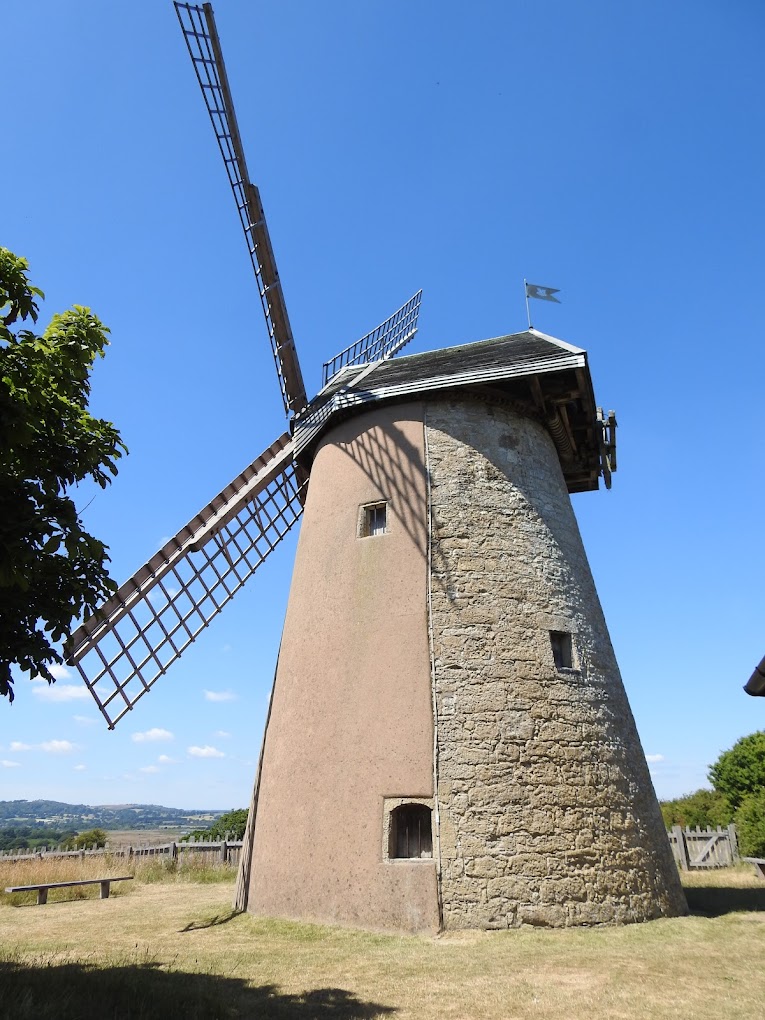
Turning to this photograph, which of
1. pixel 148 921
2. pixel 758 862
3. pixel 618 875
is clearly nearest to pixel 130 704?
pixel 148 921

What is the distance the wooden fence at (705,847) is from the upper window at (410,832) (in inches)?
386

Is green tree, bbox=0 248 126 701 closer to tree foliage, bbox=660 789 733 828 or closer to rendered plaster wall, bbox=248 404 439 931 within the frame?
rendered plaster wall, bbox=248 404 439 931

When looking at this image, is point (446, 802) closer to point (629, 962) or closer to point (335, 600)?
point (629, 962)

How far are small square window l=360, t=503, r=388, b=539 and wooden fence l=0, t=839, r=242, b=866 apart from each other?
8.28 metres

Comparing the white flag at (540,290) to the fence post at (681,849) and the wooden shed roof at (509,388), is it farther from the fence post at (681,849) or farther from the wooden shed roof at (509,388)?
the fence post at (681,849)

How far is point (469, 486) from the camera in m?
10.4

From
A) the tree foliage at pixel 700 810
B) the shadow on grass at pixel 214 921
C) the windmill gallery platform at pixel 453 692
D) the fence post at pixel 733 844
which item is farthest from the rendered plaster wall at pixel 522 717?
the tree foliage at pixel 700 810

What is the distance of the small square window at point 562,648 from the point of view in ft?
31.4

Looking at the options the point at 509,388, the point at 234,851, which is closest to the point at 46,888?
the point at 234,851

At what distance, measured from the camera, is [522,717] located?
8.73 meters

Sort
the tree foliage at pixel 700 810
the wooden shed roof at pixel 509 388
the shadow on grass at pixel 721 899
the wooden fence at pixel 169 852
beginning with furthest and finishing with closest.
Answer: the tree foliage at pixel 700 810
the wooden fence at pixel 169 852
the wooden shed roof at pixel 509 388
the shadow on grass at pixel 721 899

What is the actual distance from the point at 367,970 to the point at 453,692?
10.7 feet

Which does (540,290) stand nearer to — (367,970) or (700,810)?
(367,970)

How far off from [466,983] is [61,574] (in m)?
4.90
